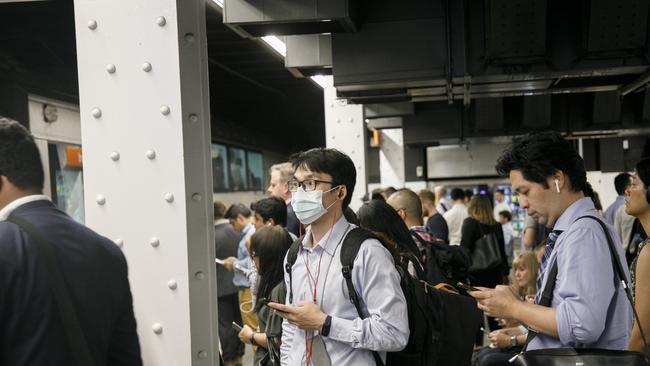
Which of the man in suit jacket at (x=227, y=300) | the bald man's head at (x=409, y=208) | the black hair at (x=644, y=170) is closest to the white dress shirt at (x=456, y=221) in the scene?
the man in suit jacket at (x=227, y=300)

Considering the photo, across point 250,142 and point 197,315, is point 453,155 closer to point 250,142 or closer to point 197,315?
point 250,142

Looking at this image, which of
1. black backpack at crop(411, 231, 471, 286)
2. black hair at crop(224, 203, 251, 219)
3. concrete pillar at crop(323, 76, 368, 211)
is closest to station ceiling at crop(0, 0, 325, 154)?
concrete pillar at crop(323, 76, 368, 211)

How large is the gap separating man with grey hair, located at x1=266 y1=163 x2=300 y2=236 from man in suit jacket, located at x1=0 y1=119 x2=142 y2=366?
10.4 ft

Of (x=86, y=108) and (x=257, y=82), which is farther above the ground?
(x=257, y=82)

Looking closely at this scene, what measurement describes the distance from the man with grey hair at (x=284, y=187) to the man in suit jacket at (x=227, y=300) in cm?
217

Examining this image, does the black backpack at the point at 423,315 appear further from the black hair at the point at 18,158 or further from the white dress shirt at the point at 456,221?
the white dress shirt at the point at 456,221

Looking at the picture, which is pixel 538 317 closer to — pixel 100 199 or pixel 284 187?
pixel 100 199

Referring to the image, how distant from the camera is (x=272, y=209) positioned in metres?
5.29

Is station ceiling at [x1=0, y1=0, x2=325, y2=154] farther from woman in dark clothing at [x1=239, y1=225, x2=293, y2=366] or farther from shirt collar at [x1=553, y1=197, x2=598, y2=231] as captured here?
shirt collar at [x1=553, y1=197, x2=598, y2=231]

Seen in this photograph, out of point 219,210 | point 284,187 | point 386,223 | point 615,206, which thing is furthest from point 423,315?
point 219,210

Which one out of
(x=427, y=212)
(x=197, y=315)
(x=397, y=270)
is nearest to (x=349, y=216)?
(x=397, y=270)

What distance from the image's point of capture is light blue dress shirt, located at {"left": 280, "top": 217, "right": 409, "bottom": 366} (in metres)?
2.56

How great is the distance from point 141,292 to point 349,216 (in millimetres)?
1961

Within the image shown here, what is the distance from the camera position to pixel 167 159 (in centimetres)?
235
